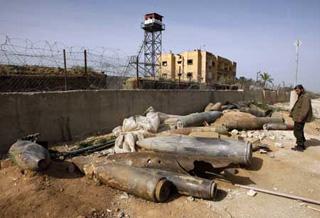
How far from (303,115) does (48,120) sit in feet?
19.9

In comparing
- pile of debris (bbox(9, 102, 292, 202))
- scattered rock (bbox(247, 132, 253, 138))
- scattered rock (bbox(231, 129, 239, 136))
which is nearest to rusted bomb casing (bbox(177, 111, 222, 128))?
scattered rock (bbox(231, 129, 239, 136))

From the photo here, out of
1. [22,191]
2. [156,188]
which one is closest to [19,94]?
[22,191]

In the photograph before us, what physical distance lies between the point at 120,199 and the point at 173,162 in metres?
1.07

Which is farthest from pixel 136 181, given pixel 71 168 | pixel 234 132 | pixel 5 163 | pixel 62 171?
pixel 234 132

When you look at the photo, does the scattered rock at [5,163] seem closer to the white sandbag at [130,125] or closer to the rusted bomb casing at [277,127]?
the white sandbag at [130,125]

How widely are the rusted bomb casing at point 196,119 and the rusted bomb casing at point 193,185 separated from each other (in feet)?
12.1

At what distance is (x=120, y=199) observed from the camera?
3553 millimetres

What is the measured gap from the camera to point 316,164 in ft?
→ 16.9

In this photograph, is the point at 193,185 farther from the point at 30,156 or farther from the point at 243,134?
the point at 243,134

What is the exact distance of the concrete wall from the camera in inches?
201

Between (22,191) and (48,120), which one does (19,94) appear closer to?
(48,120)

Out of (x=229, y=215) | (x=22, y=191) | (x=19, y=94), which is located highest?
(x=19, y=94)

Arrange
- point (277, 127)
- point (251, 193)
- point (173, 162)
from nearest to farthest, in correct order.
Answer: point (251, 193) → point (173, 162) → point (277, 127)

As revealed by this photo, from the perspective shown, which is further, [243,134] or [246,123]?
[246,123]
